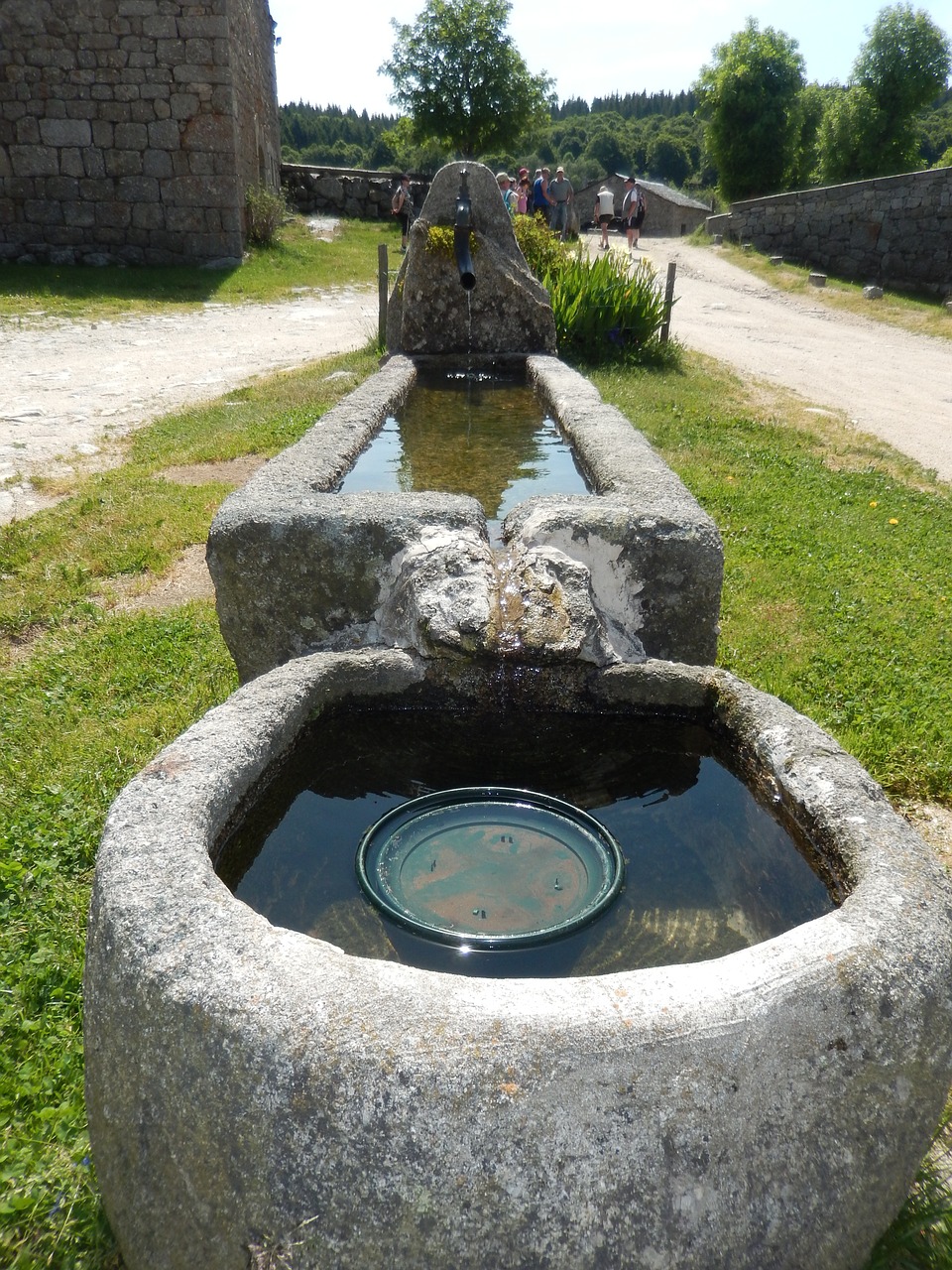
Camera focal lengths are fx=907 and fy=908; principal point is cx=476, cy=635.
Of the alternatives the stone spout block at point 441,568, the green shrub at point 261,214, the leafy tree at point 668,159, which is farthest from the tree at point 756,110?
the leafy tree at point 668,159

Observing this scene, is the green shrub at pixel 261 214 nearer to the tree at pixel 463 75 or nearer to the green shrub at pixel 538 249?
the green shrub at pixel 538 249

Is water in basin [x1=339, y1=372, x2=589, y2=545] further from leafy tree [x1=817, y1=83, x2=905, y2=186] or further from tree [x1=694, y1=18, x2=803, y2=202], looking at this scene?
tree [x1=694, y1=18, x2=803, y2=202]

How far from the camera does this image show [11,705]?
3.38 m

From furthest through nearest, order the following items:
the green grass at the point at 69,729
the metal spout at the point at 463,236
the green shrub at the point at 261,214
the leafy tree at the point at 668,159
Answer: the leafy tree at the point at 668,159
the green shrub at the point at 261,214
the metal spout at the point at 463,236
the green grass at the point at 69,729

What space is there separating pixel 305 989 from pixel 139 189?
14.6 metres

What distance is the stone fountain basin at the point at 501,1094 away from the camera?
1161 millimetres

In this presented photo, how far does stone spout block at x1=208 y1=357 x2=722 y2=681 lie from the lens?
2.55 m

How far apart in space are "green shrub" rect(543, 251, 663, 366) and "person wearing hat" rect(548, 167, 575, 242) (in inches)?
270

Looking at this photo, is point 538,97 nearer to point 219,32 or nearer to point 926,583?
point 219,32

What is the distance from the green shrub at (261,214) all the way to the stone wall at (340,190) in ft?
14.9

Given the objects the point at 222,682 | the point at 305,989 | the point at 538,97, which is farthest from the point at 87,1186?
the point at 538,97

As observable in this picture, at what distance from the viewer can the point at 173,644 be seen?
379cm

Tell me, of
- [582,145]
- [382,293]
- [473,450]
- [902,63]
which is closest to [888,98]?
[902,63]

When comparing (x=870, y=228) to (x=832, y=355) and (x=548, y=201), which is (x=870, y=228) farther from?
(x=832, y=355)
